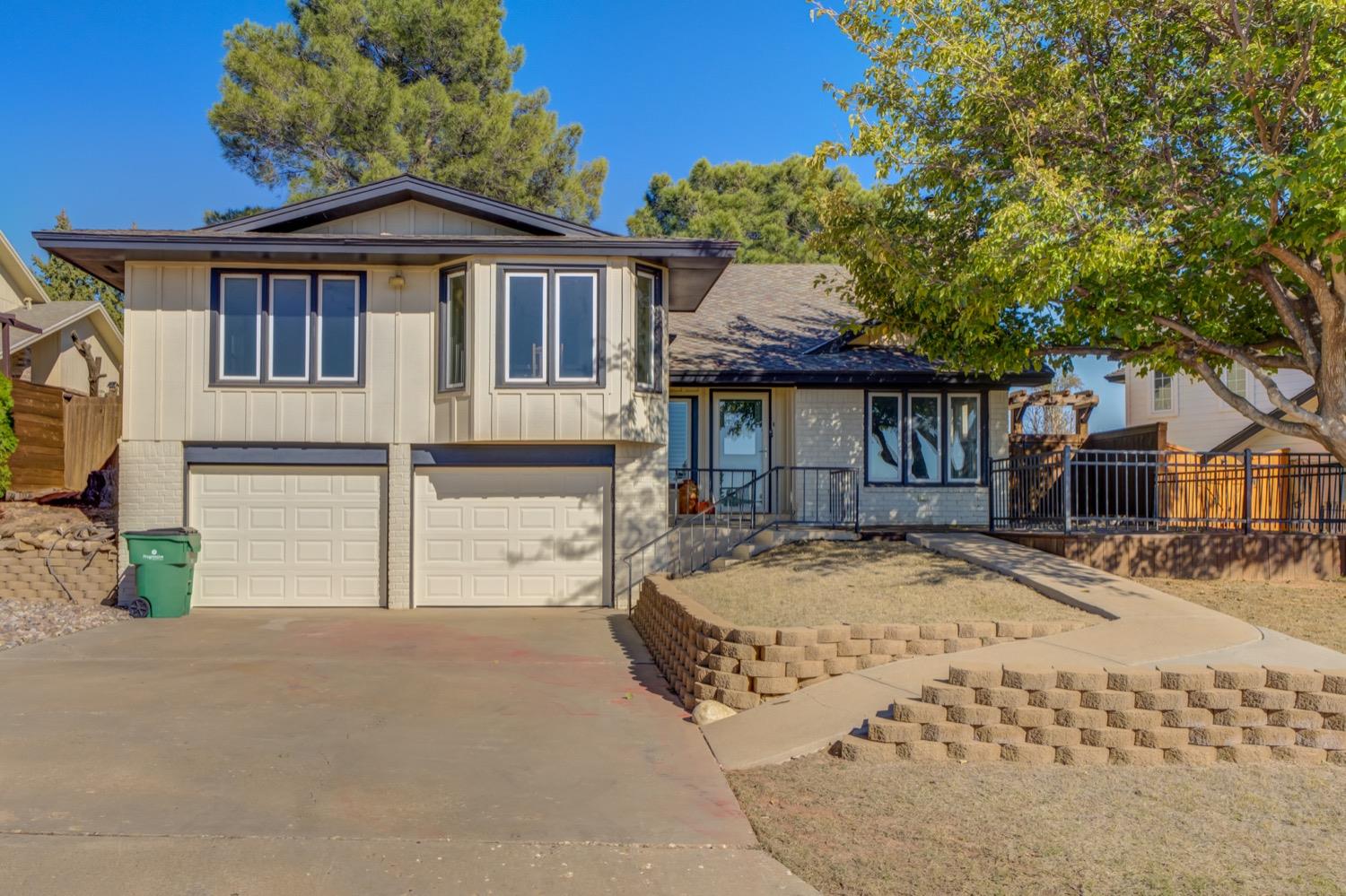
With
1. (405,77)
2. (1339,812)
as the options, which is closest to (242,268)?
(1339,812)

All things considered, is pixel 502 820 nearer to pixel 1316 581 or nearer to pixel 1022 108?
pixel 1022 108

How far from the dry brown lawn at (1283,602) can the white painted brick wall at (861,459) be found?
497 centimetres

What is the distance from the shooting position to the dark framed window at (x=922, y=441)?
16.7 meters

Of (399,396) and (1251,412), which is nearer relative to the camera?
(1251,412)

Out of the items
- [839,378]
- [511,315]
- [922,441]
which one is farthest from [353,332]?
[922,441]

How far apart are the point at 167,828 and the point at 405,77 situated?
26296 mm

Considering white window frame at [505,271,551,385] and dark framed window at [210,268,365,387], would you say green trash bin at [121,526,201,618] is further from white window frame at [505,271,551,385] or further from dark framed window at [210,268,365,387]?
white window frame at [505,271,551,385]

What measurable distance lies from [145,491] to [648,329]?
730 centimetres

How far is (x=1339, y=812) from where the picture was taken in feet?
17.4

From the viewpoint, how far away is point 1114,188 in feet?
36.6

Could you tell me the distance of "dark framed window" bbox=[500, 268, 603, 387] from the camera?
532 inches

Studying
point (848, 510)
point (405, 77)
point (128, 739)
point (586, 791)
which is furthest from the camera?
point (405, 77)

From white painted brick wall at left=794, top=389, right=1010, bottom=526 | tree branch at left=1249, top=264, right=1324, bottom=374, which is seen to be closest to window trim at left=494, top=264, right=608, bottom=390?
white painted brick wall at left=794, top=389, right=1010, bottom=526

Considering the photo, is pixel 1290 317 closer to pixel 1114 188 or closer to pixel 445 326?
pixel 1114 188
